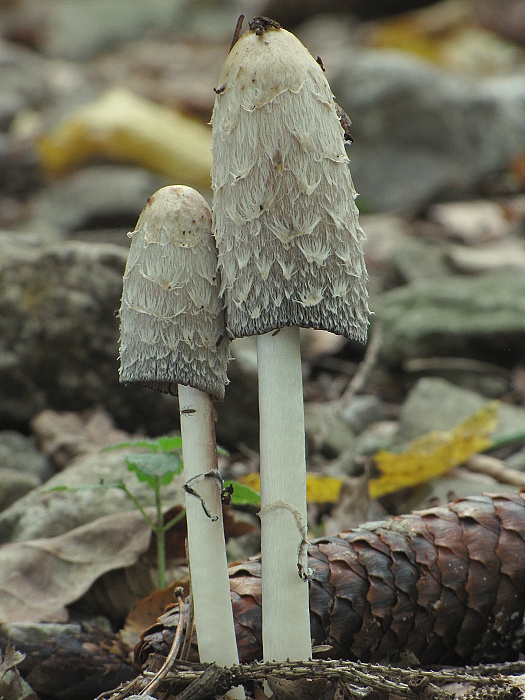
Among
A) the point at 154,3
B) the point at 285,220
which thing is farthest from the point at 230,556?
the point at 154,3

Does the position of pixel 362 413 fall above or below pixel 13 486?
above

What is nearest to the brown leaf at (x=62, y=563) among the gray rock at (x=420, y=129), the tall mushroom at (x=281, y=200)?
the tall mushroom at (x=281, y=200)

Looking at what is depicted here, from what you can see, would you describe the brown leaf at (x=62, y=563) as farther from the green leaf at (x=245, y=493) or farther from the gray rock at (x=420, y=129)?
the gray rock at (x=420, y=129)

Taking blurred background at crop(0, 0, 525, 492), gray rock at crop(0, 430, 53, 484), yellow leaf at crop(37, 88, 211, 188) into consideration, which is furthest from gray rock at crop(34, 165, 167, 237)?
gray rock at crop(0, 430, 53, 484)

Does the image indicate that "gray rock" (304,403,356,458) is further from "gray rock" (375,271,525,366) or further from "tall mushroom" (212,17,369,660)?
"tall mushroom" (212,17,369,660)

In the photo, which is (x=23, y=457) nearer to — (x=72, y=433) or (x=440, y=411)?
(x=72, y=433)

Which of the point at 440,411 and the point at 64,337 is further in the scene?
the point at 440,411

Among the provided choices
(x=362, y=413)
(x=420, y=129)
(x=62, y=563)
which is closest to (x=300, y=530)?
(x=62, y=563)
